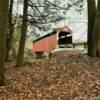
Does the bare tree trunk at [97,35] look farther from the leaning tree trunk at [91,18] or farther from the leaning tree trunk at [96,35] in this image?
the leaning tree trunk at [91,18]

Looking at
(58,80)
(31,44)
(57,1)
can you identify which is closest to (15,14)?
(57,1)

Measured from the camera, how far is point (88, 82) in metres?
11.7

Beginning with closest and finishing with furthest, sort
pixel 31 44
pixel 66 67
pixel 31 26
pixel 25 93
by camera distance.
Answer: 1. pixel 25 93
2. pixel 66 67
3. pixel 31 26
4. pixel 31 44

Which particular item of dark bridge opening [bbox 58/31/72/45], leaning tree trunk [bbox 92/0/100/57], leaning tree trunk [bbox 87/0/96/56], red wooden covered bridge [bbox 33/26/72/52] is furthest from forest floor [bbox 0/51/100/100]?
dark bridge opening [bbox 58/31/72/45]

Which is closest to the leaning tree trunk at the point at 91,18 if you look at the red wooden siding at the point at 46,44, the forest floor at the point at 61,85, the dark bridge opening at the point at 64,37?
the forest floor at the point at 61,85

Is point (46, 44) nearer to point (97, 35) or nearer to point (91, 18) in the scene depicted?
point (91, 18)

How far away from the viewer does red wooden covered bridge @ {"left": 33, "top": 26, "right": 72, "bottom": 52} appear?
4994 centimetres

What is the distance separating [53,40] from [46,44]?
88.5 inches

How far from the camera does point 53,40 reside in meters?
50.5

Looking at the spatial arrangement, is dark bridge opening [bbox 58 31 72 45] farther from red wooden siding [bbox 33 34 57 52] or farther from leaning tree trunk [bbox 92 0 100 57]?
leaning tree trunk [bbox 92 0 100 57]

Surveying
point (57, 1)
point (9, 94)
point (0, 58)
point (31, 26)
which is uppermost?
point (57, 1)

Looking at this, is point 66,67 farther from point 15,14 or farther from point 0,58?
point 15,14

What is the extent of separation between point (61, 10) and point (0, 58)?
402 inches

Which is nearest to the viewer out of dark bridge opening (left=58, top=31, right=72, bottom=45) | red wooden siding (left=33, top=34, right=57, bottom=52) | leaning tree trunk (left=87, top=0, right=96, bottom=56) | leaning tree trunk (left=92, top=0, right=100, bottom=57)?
leaning tree trunk (left=92, top=0, right=100, bottom=57)
